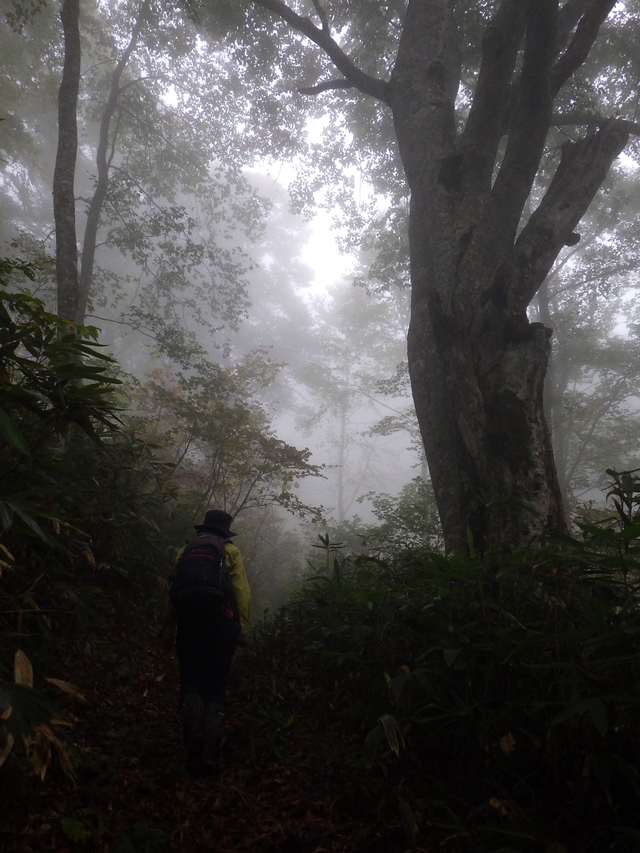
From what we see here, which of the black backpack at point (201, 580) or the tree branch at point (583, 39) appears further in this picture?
the tree branch at point (583, 39)

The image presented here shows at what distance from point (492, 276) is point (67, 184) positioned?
5.44 m

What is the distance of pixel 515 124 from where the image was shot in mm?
5211

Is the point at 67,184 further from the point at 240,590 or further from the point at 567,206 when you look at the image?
the point at 567,206

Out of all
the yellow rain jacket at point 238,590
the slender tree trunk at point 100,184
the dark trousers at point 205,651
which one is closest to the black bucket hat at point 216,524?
the yellow rain jacket at point 238,590

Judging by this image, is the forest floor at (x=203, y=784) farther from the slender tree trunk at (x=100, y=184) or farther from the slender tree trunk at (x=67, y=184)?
the slender tree trunk at (x=100, y=184)

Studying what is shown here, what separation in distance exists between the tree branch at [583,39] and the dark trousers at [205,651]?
6.67 meters

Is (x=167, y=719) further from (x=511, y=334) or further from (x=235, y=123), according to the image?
(x=235, y=123)

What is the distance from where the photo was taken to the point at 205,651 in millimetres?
3312

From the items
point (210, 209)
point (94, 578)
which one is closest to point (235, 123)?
point (210, 209)

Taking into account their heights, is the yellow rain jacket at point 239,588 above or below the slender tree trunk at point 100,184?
below

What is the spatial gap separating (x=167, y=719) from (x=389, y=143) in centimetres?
1308

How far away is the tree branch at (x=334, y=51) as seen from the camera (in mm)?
6613

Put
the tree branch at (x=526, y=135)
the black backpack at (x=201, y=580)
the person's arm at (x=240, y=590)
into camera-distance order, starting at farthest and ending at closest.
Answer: the tree branch at (x=526, y=135), the person's arm at (x=240, y=590), the black backpack at (x=201, y=580)

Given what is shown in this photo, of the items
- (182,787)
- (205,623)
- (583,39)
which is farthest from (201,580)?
(583,39)
